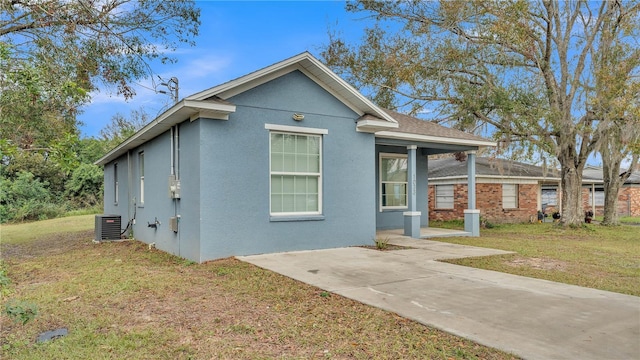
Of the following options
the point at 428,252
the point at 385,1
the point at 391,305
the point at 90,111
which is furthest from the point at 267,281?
the point at 385,1

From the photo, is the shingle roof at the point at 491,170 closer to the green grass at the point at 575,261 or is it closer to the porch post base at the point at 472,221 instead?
the porch post base at the point at 472,221

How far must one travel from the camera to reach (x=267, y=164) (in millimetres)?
8695

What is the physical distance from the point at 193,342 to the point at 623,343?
405 centimetres

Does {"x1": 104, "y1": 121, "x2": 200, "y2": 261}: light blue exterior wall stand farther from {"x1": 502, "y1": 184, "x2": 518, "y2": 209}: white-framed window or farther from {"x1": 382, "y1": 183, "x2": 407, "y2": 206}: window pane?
{"x1": 502, "y1": 184, "x2": 518, "y2": 209}: white-framed window

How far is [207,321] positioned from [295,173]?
4893mm

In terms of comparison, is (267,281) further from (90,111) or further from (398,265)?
(90,111)

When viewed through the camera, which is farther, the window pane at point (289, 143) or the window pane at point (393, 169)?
the window pane at point (393, 169)

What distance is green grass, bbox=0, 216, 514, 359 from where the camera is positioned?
373 cm

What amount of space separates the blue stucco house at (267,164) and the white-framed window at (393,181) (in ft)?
8.20

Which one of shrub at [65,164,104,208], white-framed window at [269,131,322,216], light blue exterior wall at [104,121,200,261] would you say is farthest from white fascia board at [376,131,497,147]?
shrub at [65,164,104,208]

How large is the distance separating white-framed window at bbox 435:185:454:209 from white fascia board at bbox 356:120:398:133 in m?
11.1

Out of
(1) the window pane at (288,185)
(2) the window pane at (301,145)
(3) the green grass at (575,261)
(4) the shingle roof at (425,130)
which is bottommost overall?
(3) the green grass at (575,261)

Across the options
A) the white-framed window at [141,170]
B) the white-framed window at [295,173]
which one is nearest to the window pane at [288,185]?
the white-framed window at [295,173]

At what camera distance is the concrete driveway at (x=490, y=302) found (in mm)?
3818
